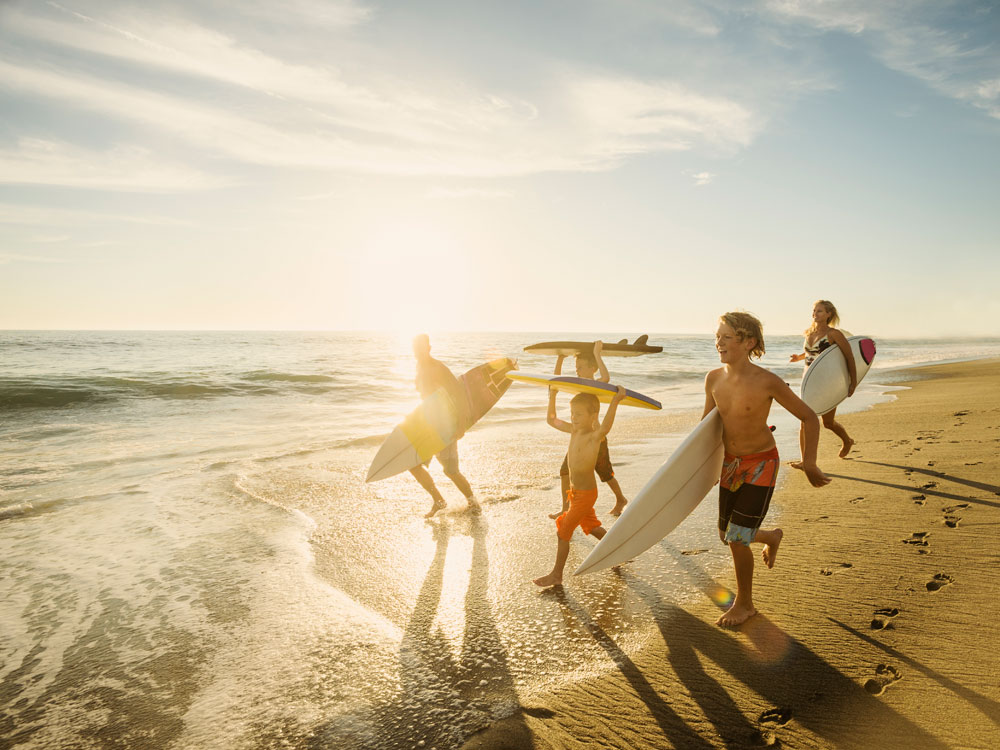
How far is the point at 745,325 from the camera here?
3.55m

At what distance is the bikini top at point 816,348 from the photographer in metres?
6.97

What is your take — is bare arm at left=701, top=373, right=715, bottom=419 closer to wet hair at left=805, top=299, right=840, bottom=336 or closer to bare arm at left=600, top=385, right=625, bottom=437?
bare arm at left=600, top=385, right=625, bottom=437

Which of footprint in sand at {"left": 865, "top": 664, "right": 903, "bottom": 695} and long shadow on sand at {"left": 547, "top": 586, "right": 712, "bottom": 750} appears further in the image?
footprint in sand at {"left": 865, "top": 664, "right": 903, "bottom": 695}

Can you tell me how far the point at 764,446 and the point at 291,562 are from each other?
390cm

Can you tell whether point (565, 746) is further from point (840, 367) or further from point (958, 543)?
point (840, 367)

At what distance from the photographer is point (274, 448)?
1009 centimetres

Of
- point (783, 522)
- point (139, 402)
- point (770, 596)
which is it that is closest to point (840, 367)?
point (783, 522)

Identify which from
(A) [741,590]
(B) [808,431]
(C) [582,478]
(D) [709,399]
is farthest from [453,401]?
(B) [808,431]

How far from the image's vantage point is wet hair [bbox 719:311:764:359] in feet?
11.6

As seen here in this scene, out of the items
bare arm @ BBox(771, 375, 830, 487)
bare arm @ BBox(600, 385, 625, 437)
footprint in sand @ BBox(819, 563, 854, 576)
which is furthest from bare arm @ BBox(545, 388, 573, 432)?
footprint in sand @ BBox(819, 563, 854, 576)

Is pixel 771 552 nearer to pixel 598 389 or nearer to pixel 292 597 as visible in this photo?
pixel 598 389

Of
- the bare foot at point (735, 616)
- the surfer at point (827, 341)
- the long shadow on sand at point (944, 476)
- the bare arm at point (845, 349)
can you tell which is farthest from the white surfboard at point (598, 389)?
the long shadow on sand at point (944, 476)

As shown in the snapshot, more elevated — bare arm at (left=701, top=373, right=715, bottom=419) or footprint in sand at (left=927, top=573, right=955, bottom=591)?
bare arm at (left=701, top=373, right=715, bottom=419)

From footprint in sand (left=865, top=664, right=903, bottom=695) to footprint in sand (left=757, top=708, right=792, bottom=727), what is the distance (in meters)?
0.47
